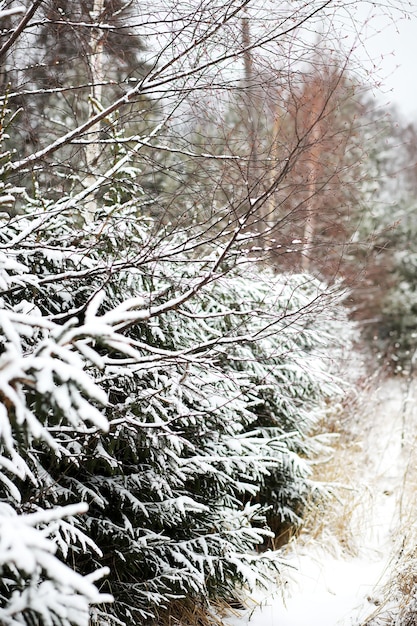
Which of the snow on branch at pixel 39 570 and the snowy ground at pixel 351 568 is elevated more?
the snow on branch at pixel 39 570

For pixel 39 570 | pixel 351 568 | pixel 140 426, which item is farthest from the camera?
pixel 351 568

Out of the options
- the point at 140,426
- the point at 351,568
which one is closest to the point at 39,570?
the point at 140,426

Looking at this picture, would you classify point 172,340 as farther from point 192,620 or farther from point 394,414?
point 394,414

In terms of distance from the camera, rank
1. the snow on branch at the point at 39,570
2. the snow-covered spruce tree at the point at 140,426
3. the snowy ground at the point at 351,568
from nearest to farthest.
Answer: the snow on branch at the point at 39,570, the snow-covered spruce tree at the point at 140,426, the snowy ground at the point at 351,568

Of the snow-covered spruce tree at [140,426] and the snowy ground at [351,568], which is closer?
the snow-covered spruce tree at [140,426]

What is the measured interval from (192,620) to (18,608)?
1.96 m

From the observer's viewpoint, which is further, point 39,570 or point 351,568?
point 351,568

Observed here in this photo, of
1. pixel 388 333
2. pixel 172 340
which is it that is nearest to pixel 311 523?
pixel 172 340

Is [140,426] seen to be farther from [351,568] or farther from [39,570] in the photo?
[351,568]

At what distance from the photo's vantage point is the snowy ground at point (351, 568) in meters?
3.31

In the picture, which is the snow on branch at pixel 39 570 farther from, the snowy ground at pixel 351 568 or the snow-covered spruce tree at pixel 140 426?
the snowy ground at pixel 351 568

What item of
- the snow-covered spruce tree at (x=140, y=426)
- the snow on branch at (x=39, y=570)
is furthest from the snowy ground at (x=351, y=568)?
the snow on branch at (x=39, y=570)

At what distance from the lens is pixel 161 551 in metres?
2.88

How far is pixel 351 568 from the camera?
13.0ft
